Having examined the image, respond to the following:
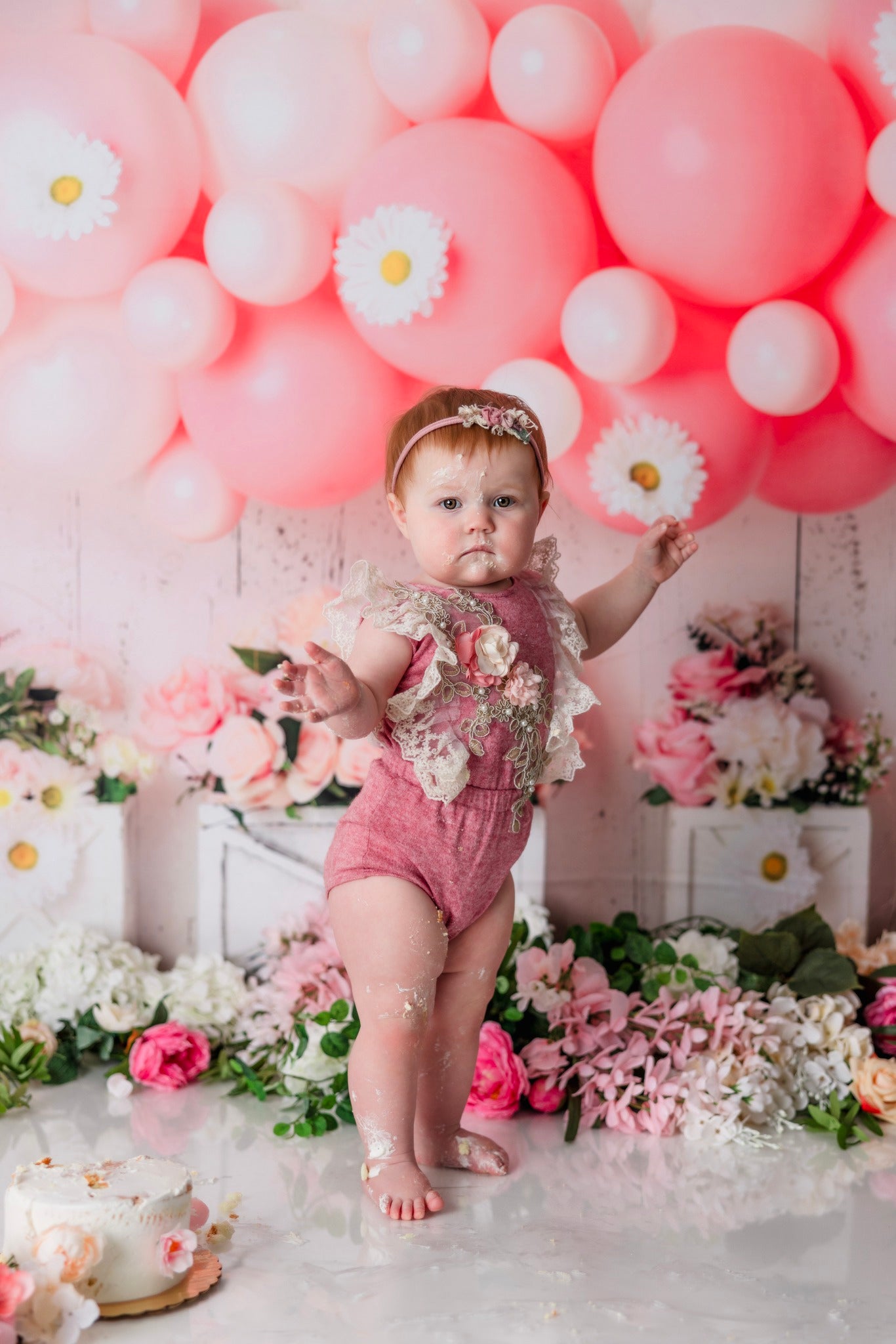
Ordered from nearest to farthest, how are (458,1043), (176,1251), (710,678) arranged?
(176,1251) → (458,1043) → (710,678)

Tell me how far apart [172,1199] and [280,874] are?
1.00 meters

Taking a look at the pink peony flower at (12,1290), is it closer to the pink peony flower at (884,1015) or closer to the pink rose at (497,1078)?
the pink rose at (497,1078)

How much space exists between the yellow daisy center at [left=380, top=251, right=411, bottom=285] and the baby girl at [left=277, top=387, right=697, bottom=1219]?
38cm

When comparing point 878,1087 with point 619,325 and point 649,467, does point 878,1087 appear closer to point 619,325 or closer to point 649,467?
point 649,467

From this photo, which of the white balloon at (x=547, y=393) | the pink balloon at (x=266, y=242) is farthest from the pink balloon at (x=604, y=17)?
the white balloon at (x=547, y=393)

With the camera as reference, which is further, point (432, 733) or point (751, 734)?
point (751, 734)

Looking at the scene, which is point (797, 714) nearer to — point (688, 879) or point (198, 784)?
point (688, 879)

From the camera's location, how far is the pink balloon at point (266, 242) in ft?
6.49

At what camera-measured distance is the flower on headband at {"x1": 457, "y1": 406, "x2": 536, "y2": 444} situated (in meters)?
1.62

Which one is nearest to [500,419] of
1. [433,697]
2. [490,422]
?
[490,422]

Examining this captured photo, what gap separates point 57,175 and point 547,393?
844 millimetres

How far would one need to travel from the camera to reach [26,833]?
2.30 metres

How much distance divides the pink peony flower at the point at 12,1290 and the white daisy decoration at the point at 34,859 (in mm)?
1099

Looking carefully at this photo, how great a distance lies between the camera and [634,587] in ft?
6.17
